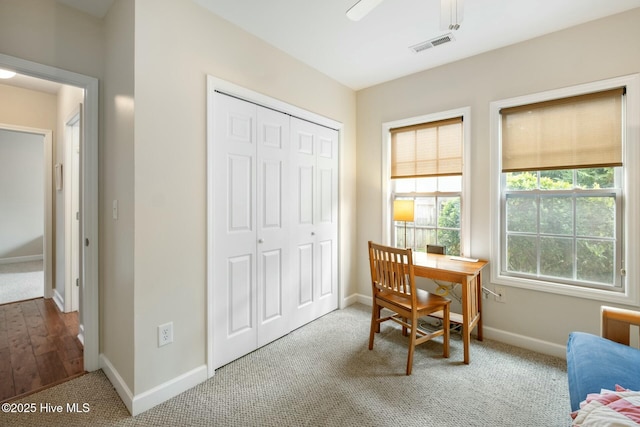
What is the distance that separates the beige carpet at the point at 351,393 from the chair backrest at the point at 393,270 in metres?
0.58

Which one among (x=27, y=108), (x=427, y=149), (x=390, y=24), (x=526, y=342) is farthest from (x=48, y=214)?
(x=526, y=342)

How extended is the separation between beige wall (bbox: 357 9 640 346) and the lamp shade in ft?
1.63

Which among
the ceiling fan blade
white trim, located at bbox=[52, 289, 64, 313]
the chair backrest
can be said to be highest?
the ceiling fan blade

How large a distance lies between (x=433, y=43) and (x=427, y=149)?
993mm

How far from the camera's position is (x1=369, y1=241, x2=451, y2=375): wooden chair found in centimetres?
210

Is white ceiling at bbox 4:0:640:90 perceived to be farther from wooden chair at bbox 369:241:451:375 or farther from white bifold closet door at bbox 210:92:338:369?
wooden chair at bbox 369:241:451:375

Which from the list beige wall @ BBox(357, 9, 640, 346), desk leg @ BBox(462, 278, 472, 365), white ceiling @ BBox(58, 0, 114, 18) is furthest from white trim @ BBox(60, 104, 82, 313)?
desk leg @ BBox(462, 278, 472, 365)

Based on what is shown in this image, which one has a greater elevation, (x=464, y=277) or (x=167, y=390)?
(x=464, y=277)

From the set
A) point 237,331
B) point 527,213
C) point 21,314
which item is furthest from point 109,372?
point 527,213

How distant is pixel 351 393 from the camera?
1855 millimetres

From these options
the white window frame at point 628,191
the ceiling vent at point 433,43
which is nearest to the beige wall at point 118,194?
the ceiling vent at point 433,43

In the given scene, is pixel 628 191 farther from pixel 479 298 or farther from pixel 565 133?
pixel 479 298

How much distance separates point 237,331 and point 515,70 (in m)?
3.26

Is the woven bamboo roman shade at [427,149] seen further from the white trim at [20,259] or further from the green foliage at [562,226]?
the white trim at [20,259]
